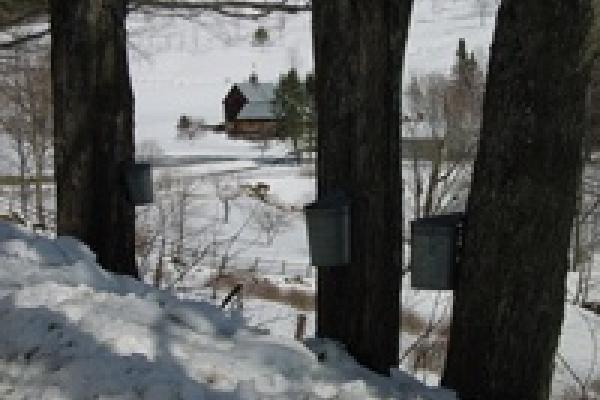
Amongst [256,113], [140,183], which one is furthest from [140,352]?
[256,113]

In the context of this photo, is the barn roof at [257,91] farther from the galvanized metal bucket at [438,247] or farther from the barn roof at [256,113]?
the galvanized metal bucket at [438,247]

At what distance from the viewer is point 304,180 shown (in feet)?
120

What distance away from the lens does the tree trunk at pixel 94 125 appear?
5195 mm

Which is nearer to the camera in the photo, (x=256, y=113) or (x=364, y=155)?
(x=364, y=155)

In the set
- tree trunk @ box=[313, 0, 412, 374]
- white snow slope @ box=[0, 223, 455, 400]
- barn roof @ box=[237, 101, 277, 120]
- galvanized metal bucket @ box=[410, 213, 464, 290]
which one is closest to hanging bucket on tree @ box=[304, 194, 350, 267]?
tree trunk @ box=[313, 0, 412, 374]

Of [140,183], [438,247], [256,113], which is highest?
[256,113]

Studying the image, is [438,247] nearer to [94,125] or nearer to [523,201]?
[523,201]

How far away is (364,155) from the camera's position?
13.3ft

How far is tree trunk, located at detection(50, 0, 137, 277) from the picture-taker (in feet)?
17.0

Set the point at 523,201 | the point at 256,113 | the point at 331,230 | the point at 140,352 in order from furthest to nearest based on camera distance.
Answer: the point at 256,113
the point at 331,230
the point at 523,201
the point at 140,352

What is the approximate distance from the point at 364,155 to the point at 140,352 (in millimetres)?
1477

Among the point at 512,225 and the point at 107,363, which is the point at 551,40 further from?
the point at 107,363

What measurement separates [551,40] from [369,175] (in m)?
1.07

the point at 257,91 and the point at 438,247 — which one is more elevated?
the point at 257,91
